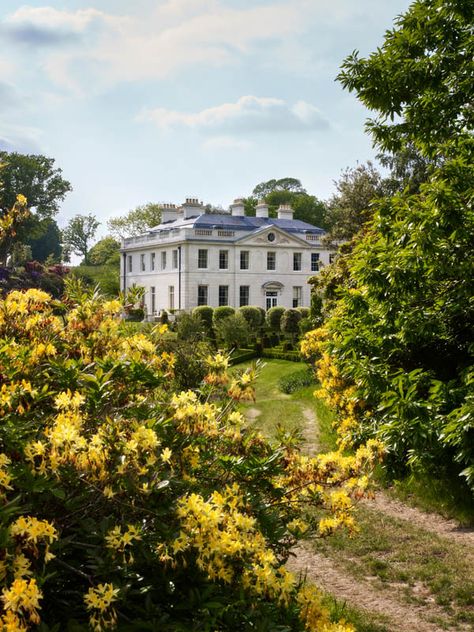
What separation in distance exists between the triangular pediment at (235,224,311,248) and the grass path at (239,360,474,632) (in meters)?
44.7

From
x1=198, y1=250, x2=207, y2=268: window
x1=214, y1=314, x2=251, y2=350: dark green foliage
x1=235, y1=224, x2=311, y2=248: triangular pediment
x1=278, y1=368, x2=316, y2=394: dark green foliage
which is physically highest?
x1=235, y1=224, x2=311, y2=248: triangular pediment

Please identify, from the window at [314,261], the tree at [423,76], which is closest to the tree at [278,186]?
the window at [314,261]

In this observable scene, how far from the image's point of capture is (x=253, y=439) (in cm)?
416

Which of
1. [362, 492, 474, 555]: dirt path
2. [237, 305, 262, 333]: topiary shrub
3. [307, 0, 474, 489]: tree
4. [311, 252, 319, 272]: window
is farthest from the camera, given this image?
[311, 252, 319, 272]: window

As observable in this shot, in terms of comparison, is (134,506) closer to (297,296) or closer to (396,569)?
(396,569)

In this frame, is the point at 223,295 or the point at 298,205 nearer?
the point at 223,295

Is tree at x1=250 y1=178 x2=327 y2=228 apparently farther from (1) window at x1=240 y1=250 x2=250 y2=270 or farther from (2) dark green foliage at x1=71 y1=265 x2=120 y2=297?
(1) window at x1=240 y1=250 x2=250 y2=270

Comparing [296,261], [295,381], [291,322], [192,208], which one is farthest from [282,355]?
[192,208]

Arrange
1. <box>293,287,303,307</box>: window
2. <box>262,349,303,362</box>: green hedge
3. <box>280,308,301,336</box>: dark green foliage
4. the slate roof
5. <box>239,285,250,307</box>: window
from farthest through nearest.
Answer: <box>293,287,303,307</box>: window, the slate roof, <box>239,285,250,307</box>: window, <box>280,308,301,336</box>: dark green foliage, <box>262,349,303,362</box>: green hedge

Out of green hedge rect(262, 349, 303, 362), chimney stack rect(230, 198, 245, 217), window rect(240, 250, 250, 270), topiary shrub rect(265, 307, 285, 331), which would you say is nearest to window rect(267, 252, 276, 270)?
window rect(240, 250, 250, 270)

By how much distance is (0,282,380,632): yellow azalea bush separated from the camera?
277cm

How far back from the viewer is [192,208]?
57562 mm

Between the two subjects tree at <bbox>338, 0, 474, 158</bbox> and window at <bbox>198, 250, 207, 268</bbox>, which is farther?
window at <bbox>198, 250, 207, 268</bbox>

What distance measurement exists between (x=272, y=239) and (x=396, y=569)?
4837 cm
